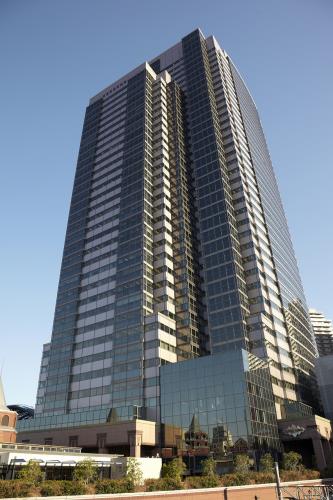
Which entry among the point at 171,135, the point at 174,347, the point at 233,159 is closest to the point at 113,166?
the point at 171,135

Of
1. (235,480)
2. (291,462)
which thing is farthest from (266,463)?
(235,480)

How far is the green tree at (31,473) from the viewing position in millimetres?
40634

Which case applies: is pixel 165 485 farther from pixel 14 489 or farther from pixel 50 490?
pixel 14 489

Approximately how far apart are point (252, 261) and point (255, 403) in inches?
1631

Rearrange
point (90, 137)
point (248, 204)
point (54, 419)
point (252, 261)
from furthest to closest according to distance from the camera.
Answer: point (90, 137), point (248, 204), point (252, 261), point (54, 419)

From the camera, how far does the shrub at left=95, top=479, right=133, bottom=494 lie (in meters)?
40.6

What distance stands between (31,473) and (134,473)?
41.3ft

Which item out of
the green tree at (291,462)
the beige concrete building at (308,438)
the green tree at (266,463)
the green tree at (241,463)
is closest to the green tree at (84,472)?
Result: the green tree at (241,463)

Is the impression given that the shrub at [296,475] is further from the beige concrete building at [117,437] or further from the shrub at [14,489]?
the shrub at [14,489]

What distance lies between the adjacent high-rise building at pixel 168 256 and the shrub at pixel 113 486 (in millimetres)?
33675

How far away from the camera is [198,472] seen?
71625 mm

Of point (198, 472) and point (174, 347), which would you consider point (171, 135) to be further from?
point (198, 472)

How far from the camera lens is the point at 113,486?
41.6 metres

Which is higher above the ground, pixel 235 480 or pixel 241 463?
pixel 241 463
